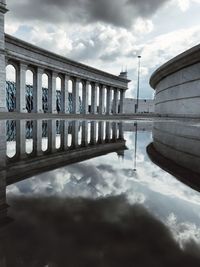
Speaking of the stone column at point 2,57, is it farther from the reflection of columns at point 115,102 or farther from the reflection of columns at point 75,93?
the reflection of columns at point 115,102

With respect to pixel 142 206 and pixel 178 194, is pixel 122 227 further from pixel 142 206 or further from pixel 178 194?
pixel 178 194

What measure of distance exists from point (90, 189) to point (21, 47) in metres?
37.9

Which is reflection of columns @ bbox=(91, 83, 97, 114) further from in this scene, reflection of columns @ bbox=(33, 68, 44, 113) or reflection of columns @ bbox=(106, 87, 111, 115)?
reflection of columns @ bbox=(33, 68, 44, 113)

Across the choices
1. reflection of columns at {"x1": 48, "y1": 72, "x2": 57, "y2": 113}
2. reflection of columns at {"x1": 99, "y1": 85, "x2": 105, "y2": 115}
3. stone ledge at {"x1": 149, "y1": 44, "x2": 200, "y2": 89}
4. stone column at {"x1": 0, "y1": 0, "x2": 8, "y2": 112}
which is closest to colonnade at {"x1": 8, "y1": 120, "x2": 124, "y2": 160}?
stone ledge at {"x1": 149, "y1": 44, "x2": 200, "y2": 89}

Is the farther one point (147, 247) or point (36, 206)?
point (36, 206)

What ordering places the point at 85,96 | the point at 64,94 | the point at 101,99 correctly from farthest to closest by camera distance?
the point at 101,99
the point at 85,96
the point at 64,94

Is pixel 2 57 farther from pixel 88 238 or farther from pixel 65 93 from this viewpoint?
pixel 88 238

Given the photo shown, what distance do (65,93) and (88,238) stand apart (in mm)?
47659

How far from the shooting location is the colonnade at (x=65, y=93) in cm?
3802

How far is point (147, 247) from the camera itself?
1668mm

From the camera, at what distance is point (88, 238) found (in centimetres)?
176

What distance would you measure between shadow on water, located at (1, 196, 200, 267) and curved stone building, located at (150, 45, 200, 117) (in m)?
19.0

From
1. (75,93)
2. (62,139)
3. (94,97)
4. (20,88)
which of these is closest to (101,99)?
(94,97)

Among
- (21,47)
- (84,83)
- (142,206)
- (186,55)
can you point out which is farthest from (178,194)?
(84,83)
